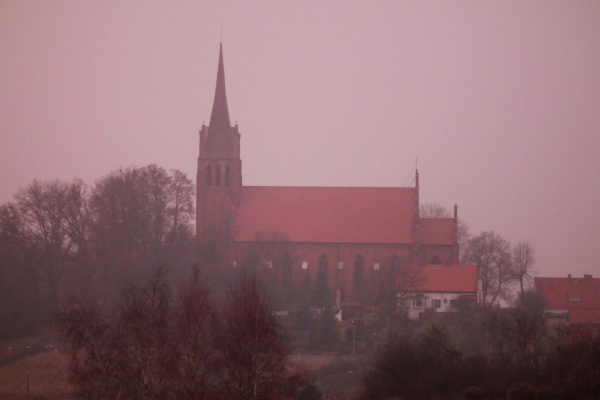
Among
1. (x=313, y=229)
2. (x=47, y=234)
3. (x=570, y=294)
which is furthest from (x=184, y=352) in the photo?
(x=313, y=229)

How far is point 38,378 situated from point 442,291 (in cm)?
3787

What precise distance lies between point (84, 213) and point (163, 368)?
39903 mm

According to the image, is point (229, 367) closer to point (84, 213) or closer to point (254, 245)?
point (84, 213)

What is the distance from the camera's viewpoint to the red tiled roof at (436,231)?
9231cm

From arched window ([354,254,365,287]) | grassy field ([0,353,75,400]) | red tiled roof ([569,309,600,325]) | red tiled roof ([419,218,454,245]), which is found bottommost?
grassy field ([0,353,75,400])

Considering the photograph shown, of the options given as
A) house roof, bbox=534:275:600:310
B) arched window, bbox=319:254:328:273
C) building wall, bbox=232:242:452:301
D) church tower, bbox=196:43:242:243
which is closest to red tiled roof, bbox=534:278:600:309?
house roof, bbox=534:275:600:310

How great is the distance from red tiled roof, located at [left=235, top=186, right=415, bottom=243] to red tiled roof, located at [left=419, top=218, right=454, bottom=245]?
1220 mm

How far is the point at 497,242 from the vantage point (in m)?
A: 93.8

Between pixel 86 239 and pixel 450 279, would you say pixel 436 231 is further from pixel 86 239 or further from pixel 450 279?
pixel 86 239

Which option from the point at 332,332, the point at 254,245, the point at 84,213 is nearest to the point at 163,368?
A: the point at 332,332

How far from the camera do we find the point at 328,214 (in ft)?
314

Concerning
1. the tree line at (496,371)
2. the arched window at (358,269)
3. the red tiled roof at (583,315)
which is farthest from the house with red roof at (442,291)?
the tree line at (496,371)

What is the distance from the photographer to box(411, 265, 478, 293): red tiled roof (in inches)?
3334

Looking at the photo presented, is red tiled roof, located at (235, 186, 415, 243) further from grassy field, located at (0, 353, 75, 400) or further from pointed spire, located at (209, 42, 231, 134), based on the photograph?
grassy field, located at (0, 353, 75, 400)
